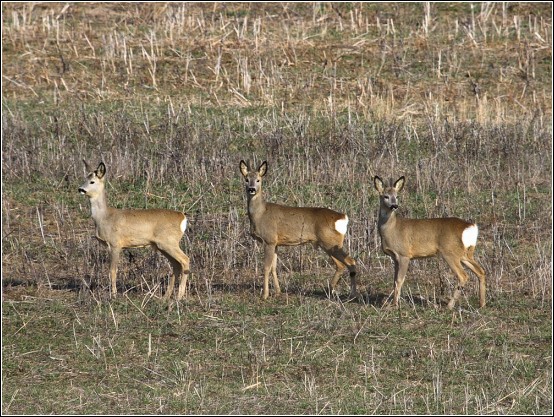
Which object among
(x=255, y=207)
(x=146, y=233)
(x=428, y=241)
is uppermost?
(x=255, y=207)

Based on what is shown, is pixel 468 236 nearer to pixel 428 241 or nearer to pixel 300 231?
pixel 428 241

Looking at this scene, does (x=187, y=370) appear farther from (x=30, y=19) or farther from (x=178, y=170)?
(x=30, y=19)

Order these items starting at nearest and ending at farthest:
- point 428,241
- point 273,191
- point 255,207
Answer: point 428,241 → point 255,207 → point 273,191

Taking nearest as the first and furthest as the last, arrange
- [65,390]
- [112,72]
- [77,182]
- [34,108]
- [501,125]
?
[65,390] → [77,182] → [501,125] → [34,108] → [112,72]

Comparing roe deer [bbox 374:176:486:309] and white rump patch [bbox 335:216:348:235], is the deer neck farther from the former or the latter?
roe deer [bbox 374:176:486:309]

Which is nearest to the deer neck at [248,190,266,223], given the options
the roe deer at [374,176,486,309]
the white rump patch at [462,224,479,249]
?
the roe deer at [374,176,486,309]

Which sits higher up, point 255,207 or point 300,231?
point 255,207

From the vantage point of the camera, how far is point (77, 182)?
16.0m

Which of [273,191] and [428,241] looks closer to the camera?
[428,241]

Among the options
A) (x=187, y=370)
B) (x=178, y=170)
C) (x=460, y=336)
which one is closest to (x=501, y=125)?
(x=178, y=170)

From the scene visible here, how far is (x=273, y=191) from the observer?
51.4 feet

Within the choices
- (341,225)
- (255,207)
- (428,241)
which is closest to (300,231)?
(341,225)

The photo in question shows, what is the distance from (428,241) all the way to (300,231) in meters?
1.31

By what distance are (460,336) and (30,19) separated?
16.6 meters
